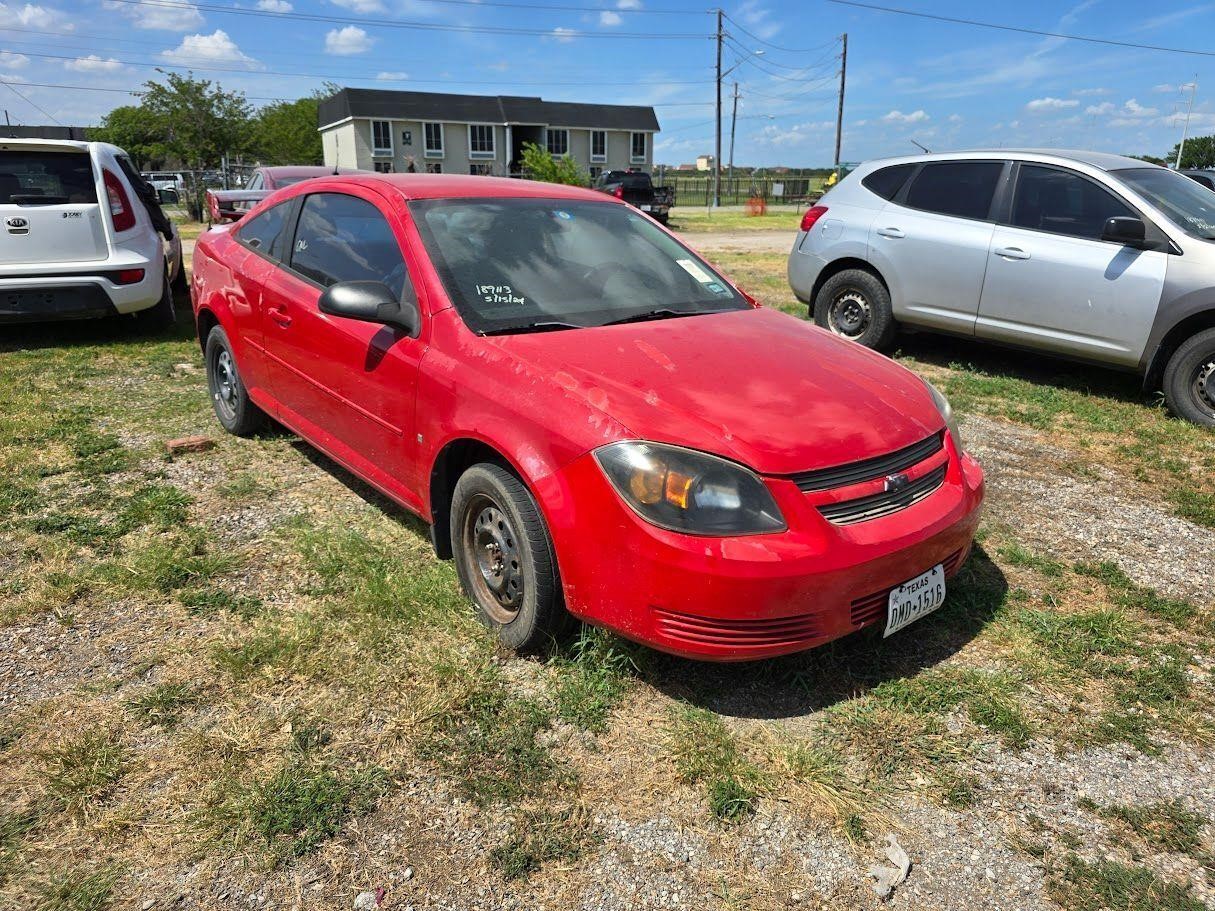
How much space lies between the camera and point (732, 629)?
2520 millimetres

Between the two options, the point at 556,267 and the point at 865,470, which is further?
the point at 556,267

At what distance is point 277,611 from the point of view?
11.0ft

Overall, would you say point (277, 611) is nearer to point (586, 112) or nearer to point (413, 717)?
point (413, 717)

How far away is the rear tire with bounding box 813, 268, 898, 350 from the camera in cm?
740

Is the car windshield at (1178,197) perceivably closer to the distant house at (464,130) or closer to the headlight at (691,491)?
the headlight at (691,491)

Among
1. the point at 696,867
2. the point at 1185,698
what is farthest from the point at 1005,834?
the point at 1185,698

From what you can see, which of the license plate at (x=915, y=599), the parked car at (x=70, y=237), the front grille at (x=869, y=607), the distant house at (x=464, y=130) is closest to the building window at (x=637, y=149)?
the distant house at (x=464, y=130)

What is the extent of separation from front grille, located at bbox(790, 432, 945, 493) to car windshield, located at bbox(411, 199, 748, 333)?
3.71 feet

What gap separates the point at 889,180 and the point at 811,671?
19.4ft

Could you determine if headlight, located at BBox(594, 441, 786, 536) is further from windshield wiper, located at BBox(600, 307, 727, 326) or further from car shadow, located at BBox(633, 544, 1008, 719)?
windshield wiper, located at BBox(600, 307, 727, 326)

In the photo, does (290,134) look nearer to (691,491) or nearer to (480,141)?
(480,141)

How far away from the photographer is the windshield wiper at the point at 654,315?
3361mm

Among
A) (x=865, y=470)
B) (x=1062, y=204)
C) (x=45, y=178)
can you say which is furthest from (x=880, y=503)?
(x=45, y=178)

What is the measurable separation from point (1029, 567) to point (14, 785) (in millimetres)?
3878
